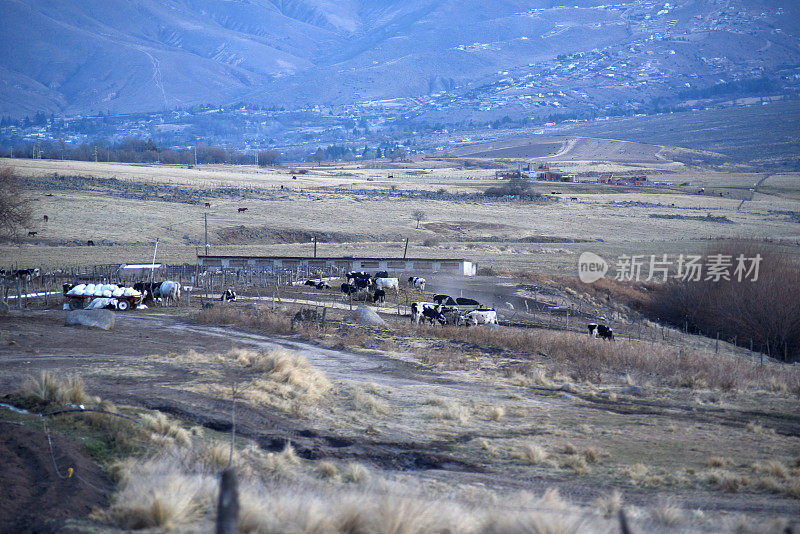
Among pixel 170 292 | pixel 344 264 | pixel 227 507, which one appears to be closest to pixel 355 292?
pixel 170 292

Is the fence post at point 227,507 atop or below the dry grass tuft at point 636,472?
atop

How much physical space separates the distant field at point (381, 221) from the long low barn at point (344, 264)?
16.0 ft

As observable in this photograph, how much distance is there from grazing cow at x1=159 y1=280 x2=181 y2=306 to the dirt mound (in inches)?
793

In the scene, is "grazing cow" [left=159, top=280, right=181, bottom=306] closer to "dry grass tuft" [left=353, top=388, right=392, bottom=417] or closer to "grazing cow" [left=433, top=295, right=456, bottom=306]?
"grazing cow" [left=433, top=295, right=456, bottom=306]

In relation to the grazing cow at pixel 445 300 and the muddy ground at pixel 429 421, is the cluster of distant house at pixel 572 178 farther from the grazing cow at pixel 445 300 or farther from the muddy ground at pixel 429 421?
the muddy ground at pixel 429 421

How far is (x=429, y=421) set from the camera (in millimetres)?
14656

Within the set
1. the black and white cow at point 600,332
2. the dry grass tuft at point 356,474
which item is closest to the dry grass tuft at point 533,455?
the dry grass tuft at point 356,474

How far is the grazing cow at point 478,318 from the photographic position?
29.2 meters

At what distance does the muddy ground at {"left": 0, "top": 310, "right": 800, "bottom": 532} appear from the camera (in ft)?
36.1

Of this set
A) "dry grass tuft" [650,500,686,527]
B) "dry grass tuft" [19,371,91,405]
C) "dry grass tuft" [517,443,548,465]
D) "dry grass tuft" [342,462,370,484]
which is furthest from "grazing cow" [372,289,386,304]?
"dry grass tuft" [650,500,686,527]

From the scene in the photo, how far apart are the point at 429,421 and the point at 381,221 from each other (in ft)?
196

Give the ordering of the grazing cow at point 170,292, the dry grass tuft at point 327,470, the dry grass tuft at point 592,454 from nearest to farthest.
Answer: the dry grass tuft at point 327,470 < the dry grass tuft at point 592,454 < the grazing cow at point 170,292

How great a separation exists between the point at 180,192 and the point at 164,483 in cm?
7800

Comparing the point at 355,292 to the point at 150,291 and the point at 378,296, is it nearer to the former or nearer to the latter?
the point at 378,296
